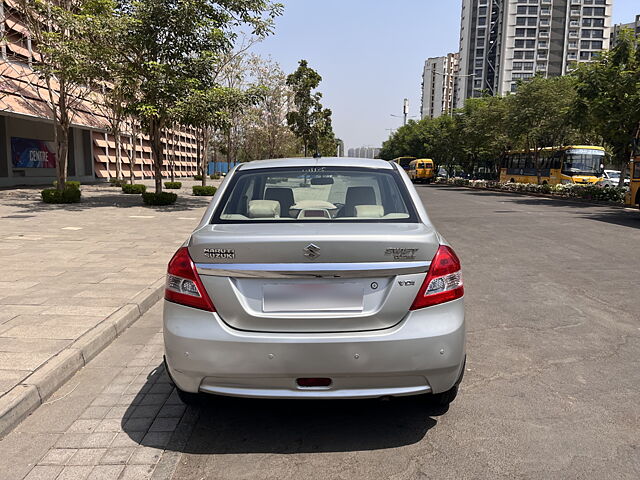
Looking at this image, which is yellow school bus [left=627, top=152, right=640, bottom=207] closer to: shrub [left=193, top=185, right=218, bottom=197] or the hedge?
the hedge

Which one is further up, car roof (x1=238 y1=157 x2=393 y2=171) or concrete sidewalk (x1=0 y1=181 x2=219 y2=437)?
car roof (x1=238 y1=157 x2=393 y2=171)

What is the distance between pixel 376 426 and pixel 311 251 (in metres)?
1.22

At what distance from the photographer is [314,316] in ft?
9.19

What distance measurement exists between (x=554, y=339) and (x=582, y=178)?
30.4m

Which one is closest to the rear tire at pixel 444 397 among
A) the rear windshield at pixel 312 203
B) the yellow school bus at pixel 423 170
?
the rear windshield at pixel 312 203

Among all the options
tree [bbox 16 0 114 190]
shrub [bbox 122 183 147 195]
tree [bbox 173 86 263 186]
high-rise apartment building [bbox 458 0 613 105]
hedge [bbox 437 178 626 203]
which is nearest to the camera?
tree [bbox 16 0 114 190]

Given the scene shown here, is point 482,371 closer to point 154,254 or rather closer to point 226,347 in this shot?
point 226,347

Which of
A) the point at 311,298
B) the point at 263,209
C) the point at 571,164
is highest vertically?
the point at 571,164

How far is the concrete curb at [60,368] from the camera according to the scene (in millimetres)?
3250

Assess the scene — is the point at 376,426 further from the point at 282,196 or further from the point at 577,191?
the point at 577,191

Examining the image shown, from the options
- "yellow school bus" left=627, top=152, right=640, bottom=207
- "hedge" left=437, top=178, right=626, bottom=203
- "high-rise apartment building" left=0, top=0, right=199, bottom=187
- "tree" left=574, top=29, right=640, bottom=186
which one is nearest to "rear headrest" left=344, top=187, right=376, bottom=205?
"high-rise apartment building" left=0, top=0, right=199, bottom=187

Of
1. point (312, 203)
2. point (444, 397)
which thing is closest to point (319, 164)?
point (312, 203)

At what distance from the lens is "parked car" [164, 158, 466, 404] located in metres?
2.78

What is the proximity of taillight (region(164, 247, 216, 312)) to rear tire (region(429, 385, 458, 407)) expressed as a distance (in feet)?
4.73
